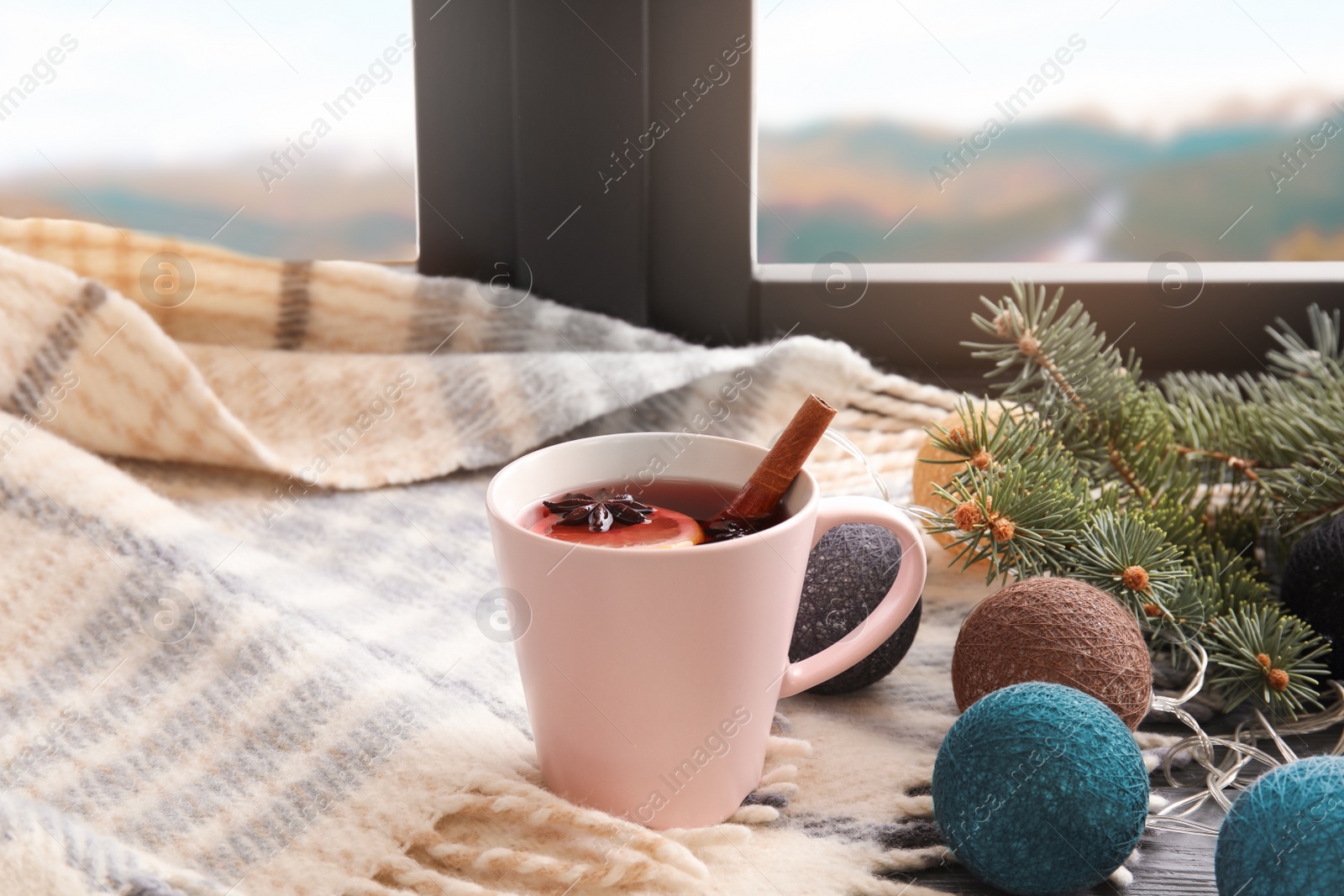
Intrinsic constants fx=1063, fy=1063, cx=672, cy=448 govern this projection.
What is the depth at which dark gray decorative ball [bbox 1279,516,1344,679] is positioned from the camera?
0.54m

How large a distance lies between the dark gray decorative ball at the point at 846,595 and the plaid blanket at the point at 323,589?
0.03 m

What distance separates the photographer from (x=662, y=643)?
431mm

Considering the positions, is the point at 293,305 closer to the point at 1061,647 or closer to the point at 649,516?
the point at 649,516

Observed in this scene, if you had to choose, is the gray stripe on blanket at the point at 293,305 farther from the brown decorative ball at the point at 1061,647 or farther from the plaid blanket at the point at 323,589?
the brown decorative ball at the point at 1061,647

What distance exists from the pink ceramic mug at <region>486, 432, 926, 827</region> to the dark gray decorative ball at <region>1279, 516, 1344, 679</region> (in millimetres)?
220

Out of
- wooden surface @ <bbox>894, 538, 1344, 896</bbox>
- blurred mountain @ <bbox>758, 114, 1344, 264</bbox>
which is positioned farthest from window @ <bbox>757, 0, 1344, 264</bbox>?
wooden surface @ <bbox>894, 538, 1344, 896</bbox>

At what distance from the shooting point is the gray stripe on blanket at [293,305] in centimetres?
86

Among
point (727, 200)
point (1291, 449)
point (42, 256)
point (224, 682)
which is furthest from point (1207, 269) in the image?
point (42, 256)

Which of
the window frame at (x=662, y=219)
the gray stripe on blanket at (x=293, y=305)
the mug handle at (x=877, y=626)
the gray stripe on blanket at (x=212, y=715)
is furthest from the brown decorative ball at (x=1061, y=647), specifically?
the gray stripe on blanket at (x=293, y=305)

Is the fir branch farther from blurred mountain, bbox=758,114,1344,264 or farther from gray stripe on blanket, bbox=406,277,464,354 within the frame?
gray stripe on blanket, bbox=406,277,464,354

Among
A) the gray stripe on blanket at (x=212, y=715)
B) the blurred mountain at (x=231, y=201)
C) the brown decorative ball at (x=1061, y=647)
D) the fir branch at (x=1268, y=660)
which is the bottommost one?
the gray stripe on blanket at (x=212, y=715)

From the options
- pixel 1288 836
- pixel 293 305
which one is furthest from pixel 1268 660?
pixel 293 305

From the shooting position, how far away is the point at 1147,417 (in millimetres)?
658

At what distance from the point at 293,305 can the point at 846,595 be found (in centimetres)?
55
